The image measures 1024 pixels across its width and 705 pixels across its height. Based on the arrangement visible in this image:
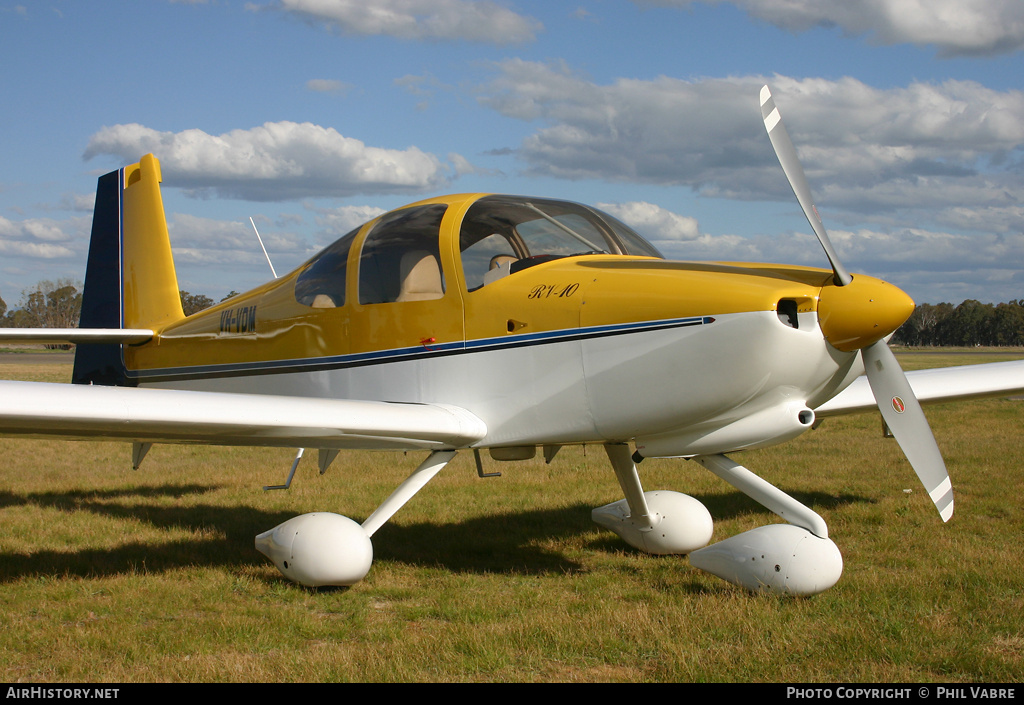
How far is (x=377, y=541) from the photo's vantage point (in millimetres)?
6836

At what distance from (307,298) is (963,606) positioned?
15.4 feet

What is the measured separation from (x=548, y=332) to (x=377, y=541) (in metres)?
2.90

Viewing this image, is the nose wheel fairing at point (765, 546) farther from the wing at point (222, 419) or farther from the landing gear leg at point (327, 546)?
the landing gear leg at point (327, 546)

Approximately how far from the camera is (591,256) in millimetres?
5285

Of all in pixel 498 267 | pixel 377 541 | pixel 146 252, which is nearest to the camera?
pixel 498 267

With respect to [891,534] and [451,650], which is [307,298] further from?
[891,534]

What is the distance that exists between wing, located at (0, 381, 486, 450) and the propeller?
227 centimetres

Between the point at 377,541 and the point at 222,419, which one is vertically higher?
the point at 222,419

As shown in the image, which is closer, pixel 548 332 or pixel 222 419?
pixel 222 419

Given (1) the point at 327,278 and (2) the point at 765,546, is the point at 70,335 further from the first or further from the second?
(2) the point at 765,546

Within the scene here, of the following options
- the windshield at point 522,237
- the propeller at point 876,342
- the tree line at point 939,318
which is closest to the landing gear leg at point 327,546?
the windshield at point 522,237

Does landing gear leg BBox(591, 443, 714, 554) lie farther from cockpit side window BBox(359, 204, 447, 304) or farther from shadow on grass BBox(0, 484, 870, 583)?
cockpit side window BBox(359, 204, 447, 304)

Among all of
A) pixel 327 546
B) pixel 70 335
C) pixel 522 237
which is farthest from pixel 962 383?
pixel 70 335

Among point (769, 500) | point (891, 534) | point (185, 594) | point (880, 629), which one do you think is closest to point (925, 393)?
point (891, 534)
